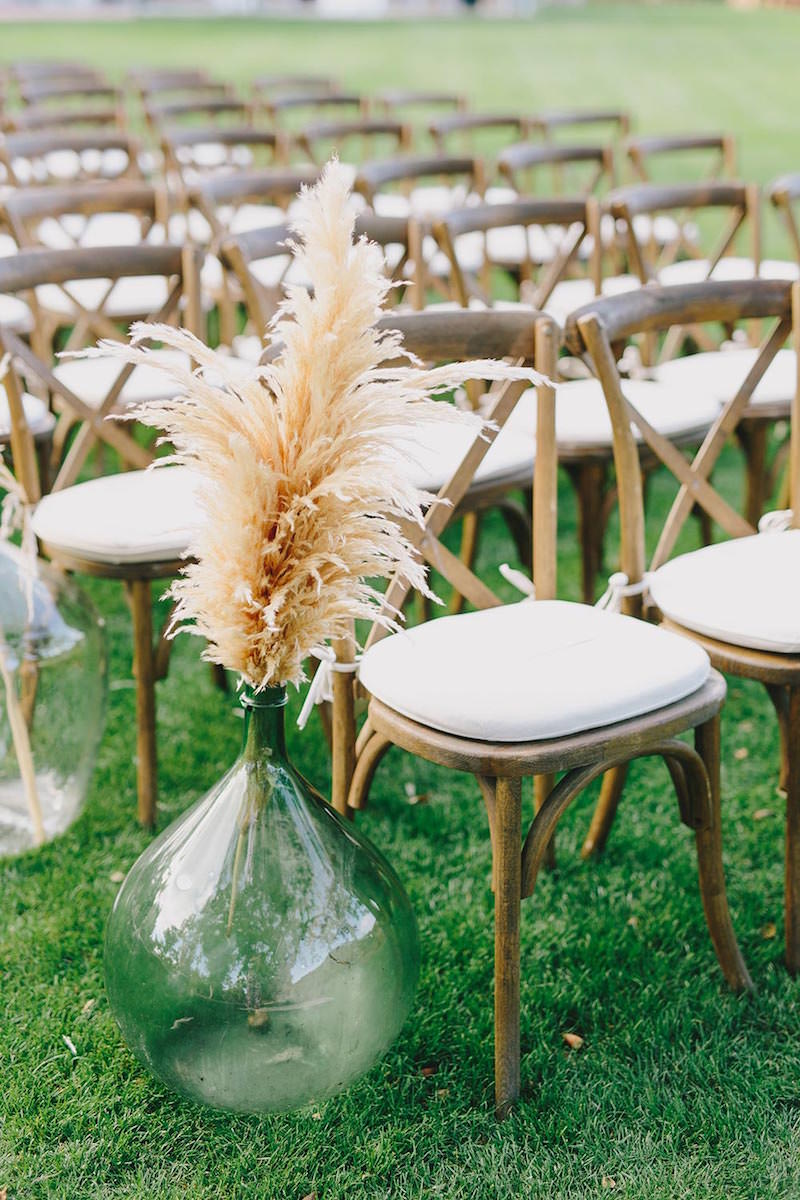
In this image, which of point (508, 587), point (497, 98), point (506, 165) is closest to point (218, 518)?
point (508, 587)

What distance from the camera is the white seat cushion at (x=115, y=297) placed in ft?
13.9

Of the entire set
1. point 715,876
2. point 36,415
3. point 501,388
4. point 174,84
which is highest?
point 174,84

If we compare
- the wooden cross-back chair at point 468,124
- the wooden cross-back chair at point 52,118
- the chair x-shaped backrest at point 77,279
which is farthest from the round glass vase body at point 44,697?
the wooden cross-back chair at point 52,118

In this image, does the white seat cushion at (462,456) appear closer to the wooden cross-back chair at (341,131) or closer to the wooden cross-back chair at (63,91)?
the wooden cross-back chair at (341,131)

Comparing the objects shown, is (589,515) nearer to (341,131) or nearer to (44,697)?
(44,697)

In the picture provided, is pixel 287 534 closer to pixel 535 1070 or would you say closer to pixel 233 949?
pixel 233 949

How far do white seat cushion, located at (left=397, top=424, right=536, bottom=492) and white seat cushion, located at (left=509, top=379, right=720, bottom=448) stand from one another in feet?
0.51

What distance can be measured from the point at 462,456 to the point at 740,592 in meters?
0.80

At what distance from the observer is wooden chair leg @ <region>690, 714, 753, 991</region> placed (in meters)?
2.12

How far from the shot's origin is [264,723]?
1.78 m

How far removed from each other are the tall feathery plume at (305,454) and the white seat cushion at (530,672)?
0.84 ft

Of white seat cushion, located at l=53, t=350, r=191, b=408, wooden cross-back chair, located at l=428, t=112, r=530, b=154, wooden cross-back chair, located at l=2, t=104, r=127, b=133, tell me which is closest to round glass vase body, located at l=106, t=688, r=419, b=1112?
white seat cushion, located at l=53, t=350, r=191, b=408

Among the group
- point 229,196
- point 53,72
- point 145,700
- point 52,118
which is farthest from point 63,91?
point 145,700

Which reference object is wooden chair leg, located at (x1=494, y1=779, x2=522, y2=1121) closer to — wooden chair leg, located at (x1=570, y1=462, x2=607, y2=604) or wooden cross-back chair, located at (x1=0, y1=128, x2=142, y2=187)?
wooden chair leg, located at (x1=570, y1=462, x2=607, y2=604)
